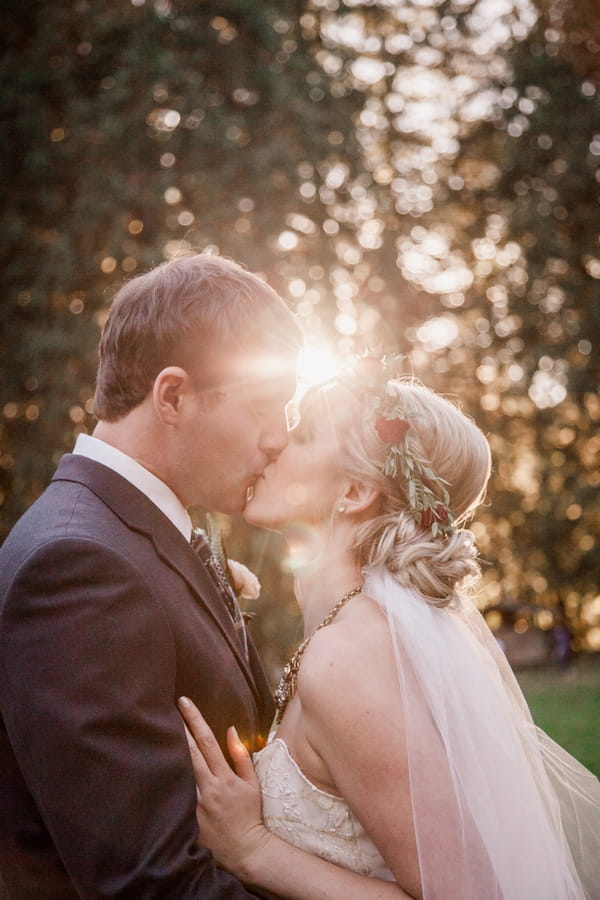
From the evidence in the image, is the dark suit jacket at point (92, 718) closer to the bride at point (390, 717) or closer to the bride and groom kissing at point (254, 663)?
the bride and groom kissing at point (254, 663)

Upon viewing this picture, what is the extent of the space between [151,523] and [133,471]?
0.64ft

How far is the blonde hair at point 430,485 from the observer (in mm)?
3164

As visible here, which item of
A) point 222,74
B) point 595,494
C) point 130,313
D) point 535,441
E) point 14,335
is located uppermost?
point 222,74

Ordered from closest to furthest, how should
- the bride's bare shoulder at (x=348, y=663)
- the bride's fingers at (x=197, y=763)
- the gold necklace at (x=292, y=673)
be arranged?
1. the bride's fingers at (x=197, y=763)
2. the bride's bare shoulder at (x=348, y=663)
3. the gold necklace at (x=292, y=673)

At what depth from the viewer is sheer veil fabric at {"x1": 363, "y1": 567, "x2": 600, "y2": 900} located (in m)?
2.58

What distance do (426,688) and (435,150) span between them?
1849 cm

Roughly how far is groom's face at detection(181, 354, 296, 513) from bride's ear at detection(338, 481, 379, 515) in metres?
0.36

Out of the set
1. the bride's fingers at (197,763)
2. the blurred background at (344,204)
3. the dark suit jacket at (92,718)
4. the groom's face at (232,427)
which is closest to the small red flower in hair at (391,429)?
the groom's face at (232,427)

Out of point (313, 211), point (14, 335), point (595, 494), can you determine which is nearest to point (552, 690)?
point (595, 494)

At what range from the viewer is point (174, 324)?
2.90 m

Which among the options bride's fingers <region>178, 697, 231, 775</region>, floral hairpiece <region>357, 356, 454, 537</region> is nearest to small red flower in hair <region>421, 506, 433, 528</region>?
floral hairpiece <region>357, 356, 454, 537</region>

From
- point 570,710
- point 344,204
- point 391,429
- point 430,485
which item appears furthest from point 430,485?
point 570,710

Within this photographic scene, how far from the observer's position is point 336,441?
344cm

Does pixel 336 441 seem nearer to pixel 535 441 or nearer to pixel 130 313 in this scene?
pixel 130 313
